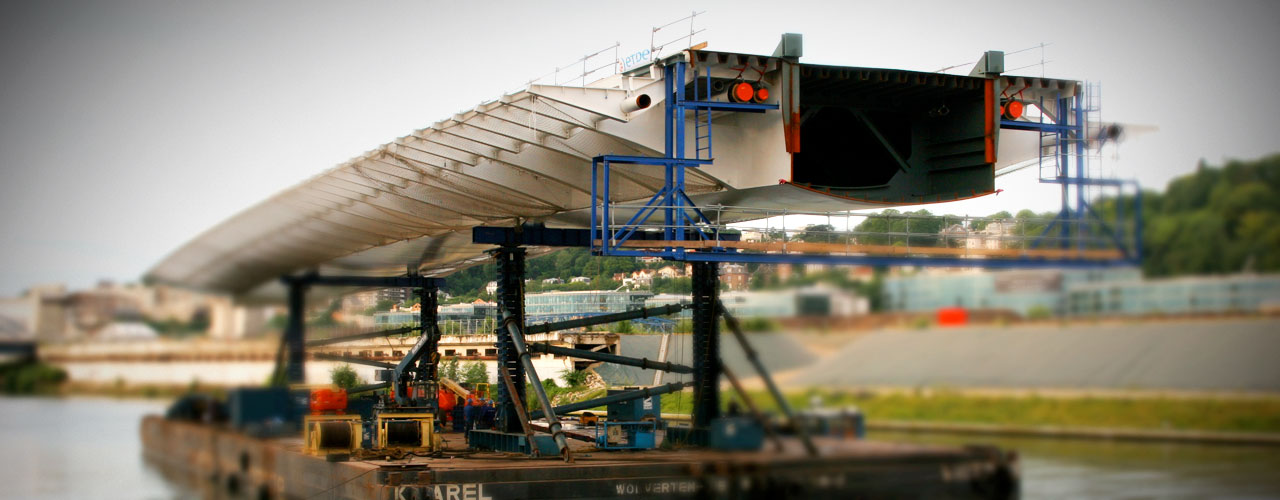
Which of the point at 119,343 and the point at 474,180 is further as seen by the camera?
the point at 474,180

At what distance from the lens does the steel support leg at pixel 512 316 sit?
141ft

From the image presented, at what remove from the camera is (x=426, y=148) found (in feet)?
135

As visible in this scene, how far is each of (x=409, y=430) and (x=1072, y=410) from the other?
97.3 feet

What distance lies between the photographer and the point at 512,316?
43.0m

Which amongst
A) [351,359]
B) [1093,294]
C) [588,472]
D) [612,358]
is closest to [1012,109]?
[612,358]

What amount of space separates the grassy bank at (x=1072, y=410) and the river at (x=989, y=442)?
11.3 inches

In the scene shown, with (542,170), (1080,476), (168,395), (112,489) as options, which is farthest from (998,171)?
(112,489)

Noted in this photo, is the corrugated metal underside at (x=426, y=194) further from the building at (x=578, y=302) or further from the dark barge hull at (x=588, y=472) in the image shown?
the building at (x=578, y=302)

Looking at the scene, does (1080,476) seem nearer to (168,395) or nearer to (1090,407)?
(1090,407)

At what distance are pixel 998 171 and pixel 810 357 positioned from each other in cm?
1960

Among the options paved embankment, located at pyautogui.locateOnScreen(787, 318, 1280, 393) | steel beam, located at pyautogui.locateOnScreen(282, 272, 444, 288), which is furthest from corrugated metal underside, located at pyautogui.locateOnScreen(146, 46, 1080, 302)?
paved embankment, located at pyautogui.locateOnScreen(787, 318, 1280, 393)

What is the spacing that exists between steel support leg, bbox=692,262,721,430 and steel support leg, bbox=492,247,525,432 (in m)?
5.79

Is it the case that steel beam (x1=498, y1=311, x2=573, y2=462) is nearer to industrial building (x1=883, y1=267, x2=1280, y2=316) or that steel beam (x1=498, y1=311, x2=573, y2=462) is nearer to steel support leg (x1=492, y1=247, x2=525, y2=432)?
steel support leg (x1=492, y1=247, x2=525, y2=432)

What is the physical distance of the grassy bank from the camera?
56.1 feet
